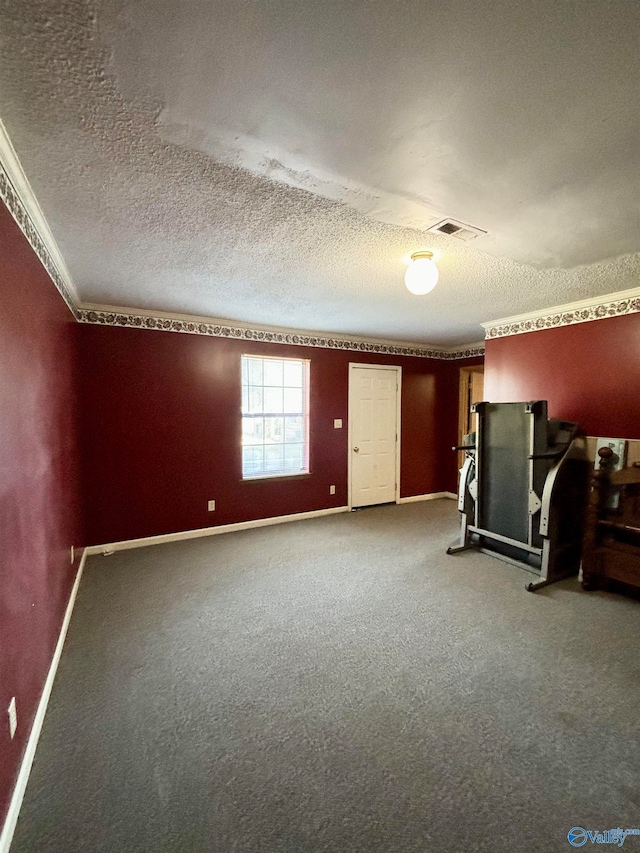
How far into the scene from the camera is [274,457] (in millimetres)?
4719

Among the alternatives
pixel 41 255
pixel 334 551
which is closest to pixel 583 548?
pixel 334 551

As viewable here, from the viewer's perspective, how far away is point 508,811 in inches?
51.8

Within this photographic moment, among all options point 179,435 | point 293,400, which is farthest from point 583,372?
point 179,435

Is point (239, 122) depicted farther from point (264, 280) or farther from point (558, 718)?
point (558, 718)

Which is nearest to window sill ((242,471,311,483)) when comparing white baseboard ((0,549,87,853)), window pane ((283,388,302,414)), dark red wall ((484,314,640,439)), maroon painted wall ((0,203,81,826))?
window pane ((283,388,302,414))

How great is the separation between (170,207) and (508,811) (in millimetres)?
2823

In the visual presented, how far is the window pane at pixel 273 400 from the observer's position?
463cm

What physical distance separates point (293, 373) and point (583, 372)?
3137 millimetres

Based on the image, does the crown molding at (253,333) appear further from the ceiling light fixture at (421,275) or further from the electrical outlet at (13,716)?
the electrical outlet at (13,716)

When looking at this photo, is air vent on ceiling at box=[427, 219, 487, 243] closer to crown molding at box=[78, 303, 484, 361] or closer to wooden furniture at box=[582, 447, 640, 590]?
wooden furniture at box=[582, 447, 640, 590]

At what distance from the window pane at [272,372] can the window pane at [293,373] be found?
9 centimetres

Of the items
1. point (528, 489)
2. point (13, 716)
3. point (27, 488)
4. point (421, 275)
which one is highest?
point (421, 275)

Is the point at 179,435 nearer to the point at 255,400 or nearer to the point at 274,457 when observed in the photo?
the point at 255,400

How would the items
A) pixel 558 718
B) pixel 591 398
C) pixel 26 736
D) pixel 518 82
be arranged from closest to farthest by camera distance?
pixel 518 82, pixel 26 736, pixel 558 718, pixel 591 398
